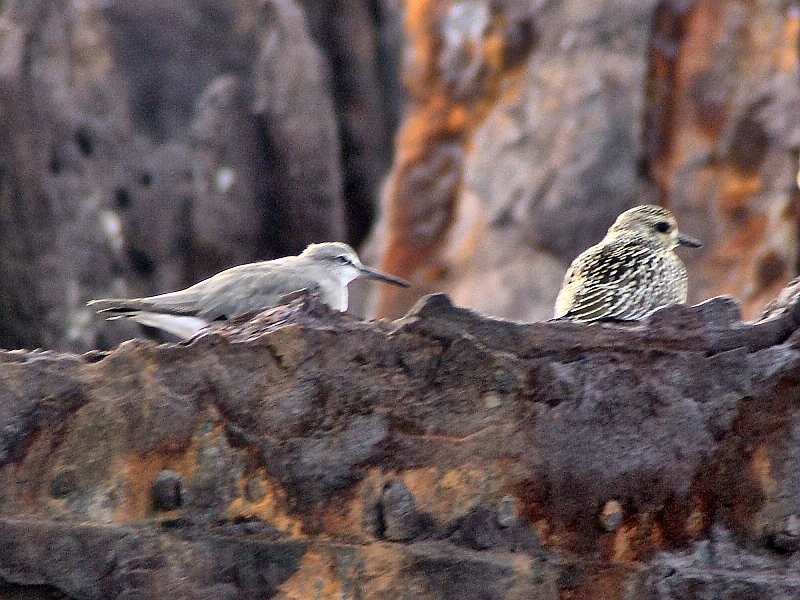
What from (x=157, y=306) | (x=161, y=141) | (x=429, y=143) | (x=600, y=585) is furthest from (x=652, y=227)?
(x=161, y=141)

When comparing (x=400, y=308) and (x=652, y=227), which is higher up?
(x=400, y=308)

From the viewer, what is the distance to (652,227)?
276 inches

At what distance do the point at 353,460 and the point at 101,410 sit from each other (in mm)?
785

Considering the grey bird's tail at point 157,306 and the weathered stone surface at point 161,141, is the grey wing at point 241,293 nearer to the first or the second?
the grey bird's tail at point 157,306

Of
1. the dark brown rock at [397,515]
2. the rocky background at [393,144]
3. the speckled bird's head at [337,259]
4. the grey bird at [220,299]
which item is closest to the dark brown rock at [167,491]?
the dark brown rock at [397,515]

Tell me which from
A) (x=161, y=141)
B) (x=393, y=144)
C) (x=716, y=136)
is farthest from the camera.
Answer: (x=393, y=144)

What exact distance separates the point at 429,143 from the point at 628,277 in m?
8.79

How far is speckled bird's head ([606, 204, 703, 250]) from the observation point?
695 centimetres

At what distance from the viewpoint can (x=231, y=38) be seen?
50.6ft

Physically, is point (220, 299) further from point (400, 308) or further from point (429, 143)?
point (429, 143)

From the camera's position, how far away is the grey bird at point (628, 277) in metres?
6.16

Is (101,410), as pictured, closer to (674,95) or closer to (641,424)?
(641,424)

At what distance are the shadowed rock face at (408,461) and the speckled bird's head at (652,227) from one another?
2.22m

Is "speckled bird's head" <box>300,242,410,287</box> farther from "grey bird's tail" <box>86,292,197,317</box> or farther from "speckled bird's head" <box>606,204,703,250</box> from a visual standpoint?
"speckled bird's head" <box>606,204,703,250</box>
